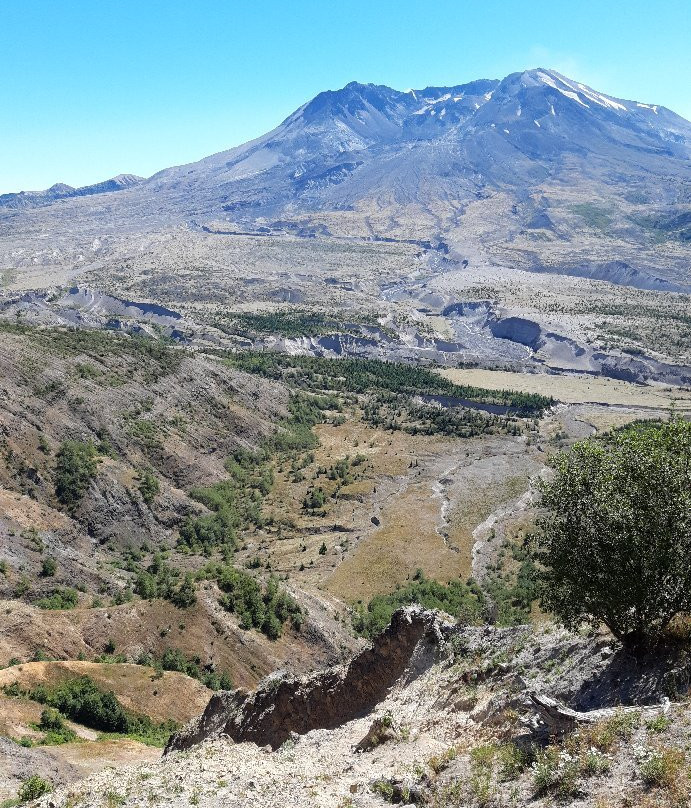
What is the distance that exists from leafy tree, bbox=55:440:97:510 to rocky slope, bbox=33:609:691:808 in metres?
25.3

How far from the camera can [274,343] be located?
110 m

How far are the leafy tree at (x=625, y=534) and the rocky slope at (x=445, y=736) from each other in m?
1.04

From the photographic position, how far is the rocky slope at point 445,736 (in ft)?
31.5

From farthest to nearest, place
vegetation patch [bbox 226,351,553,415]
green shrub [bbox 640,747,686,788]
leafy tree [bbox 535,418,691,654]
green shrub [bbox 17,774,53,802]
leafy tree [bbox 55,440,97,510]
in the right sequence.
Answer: vegetation patch [bbox 226,351,553,415], leafy tree [bbox 55,440,97,510], green shrub [bbox 17,774,53,802], leafy tree [bbox 535,418,691,654], green shrub [bbox 640,747,686,788]

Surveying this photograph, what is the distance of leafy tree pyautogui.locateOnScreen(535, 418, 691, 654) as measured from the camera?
12453mm

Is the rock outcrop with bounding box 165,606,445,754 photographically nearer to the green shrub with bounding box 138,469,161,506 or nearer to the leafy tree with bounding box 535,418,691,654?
the leafy tree with bounding box 535,418,691,654

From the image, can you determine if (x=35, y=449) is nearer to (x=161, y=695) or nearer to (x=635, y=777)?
(x=161, y=695)

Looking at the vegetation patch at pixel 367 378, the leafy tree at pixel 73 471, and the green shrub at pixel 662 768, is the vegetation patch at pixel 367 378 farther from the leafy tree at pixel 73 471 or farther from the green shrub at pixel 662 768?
the green shrub at pixel 662 768

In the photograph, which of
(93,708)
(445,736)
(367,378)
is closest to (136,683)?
(93,708)

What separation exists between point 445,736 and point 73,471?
35699 millimetres

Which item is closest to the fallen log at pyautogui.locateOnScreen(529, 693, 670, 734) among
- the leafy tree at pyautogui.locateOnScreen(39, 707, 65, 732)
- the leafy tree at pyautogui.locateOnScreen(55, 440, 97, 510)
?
the leafy tree at pyautogui.locateOnScreen(39, 707, 65, 732)

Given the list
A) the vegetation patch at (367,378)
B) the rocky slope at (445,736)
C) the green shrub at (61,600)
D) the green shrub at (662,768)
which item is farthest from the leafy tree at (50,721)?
the vegetation patch at (367,378)

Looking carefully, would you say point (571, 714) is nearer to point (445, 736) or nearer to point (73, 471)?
point (445, 736)

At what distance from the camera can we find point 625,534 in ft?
41.6
